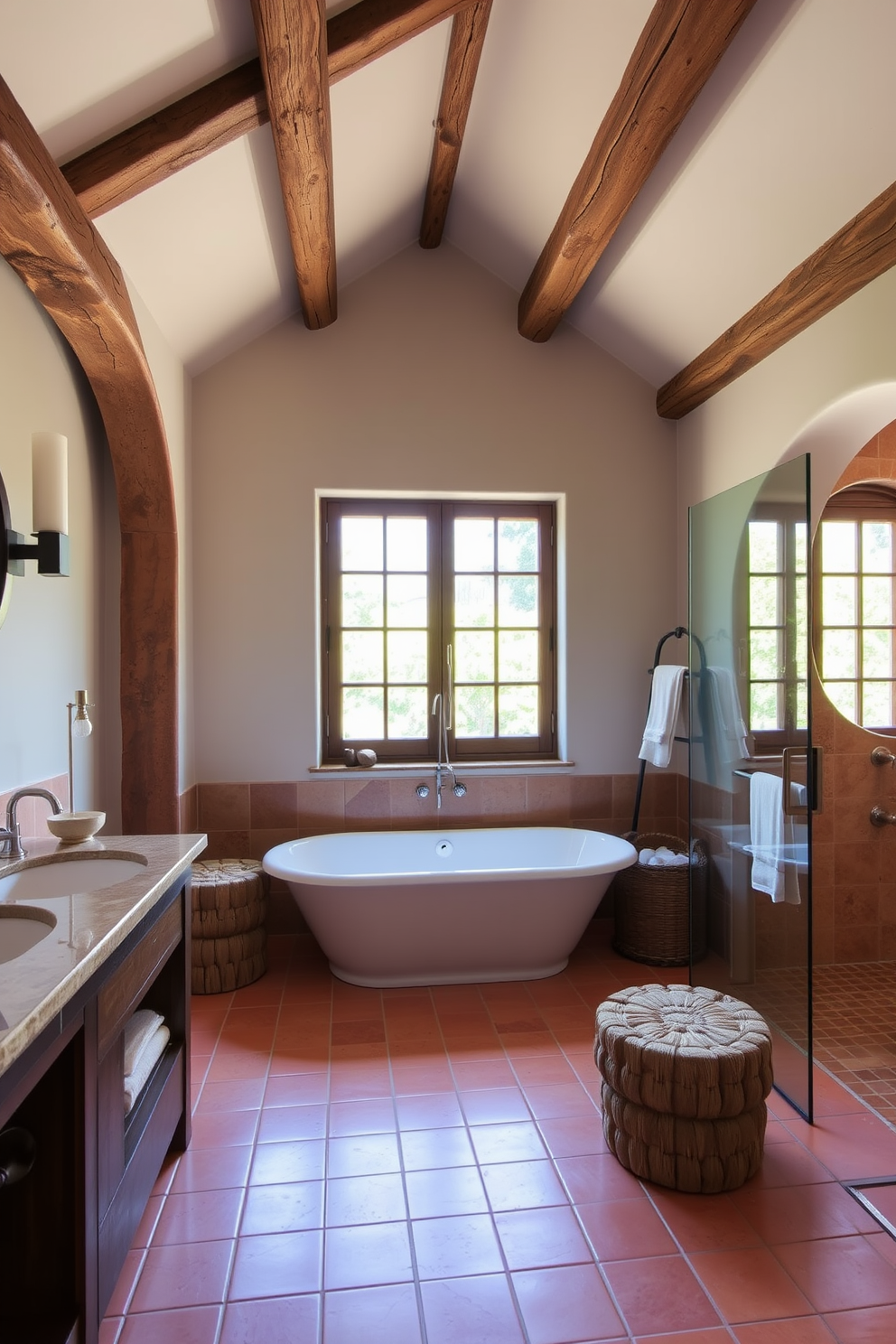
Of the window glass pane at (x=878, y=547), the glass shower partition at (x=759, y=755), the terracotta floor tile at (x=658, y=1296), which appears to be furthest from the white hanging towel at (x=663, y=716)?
the terracotta floor tile at (x=658, y=1296)

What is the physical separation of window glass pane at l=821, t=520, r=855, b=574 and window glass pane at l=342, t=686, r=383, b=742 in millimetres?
2354

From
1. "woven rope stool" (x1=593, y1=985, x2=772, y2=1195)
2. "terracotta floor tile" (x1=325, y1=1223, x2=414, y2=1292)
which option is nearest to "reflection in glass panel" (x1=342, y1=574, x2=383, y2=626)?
"woven rope stool" (x1=593, y1=985, x2=772, y2=1195)

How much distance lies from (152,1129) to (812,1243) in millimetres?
1545

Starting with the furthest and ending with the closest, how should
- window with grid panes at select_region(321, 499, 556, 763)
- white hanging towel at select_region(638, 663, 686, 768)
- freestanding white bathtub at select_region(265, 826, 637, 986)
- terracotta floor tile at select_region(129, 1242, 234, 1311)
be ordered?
window with grid panes at select_region(321, 499, 556, 763)
white hanging towel at select_region(638, 663, 686, 768)
freestanding white bathtub at select_region(265, 826, 637, 986)
terracotta floor tile at select_region(129, 1242, 234, 1311)

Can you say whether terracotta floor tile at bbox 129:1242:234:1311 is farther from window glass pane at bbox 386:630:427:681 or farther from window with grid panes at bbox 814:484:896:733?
window with grid panes at bbox 814:484:896:733

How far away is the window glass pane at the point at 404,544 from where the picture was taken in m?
4.17

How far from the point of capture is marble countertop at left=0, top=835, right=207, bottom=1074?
112 cm

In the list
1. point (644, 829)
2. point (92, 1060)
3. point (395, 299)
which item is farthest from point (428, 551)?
point (92, 1060)

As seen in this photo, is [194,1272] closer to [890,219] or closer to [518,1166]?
[518,1166]

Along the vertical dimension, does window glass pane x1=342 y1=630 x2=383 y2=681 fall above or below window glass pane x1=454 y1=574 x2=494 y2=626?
below

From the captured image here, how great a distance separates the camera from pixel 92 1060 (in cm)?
145

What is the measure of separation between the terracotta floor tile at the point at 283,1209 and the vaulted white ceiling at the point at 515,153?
107 inches

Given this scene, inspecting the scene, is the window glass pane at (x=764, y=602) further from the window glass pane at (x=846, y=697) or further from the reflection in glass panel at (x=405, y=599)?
the reflection in glass panel at (x=405, y=599)

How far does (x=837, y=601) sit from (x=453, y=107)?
2850 millimetres
